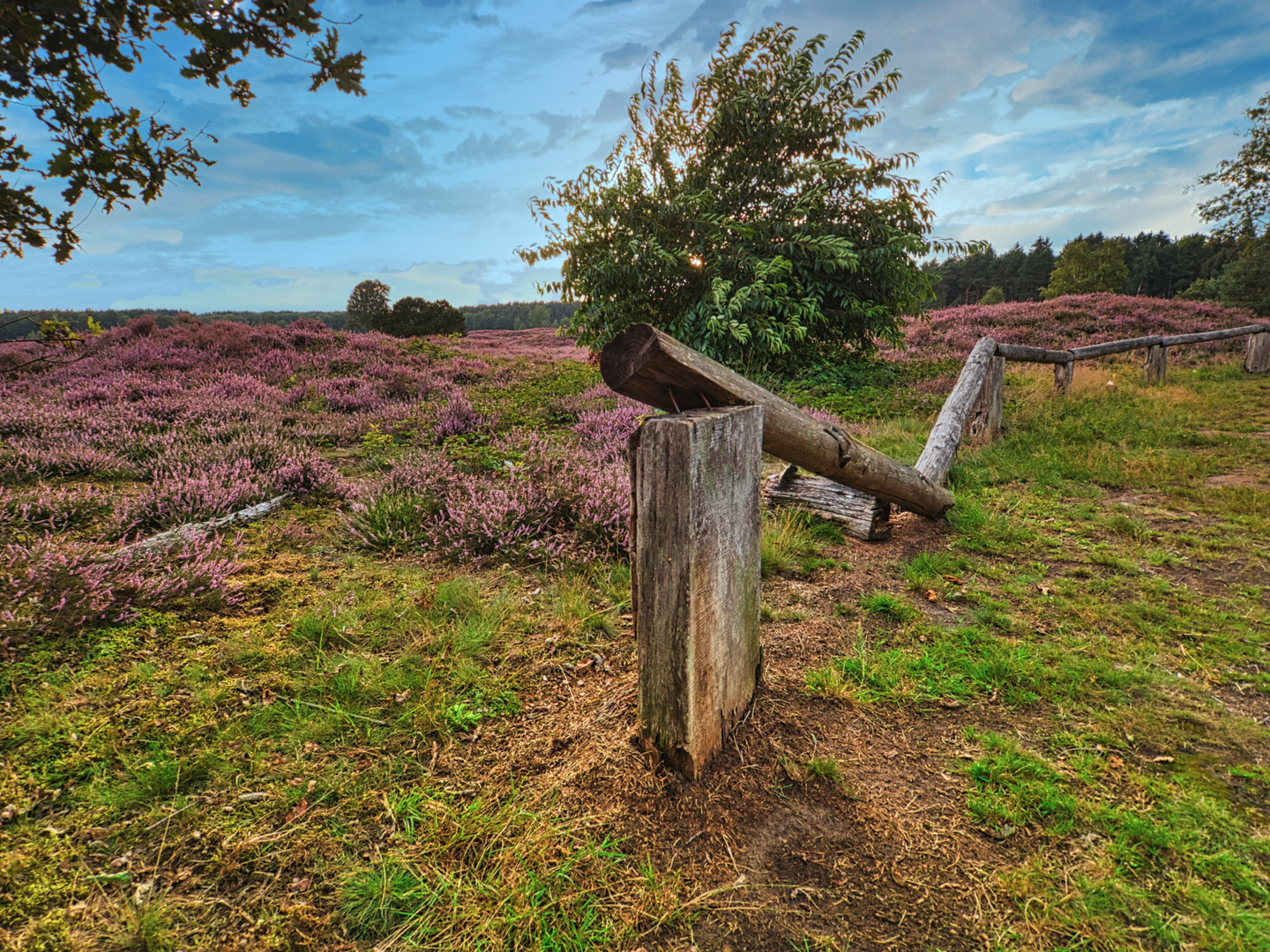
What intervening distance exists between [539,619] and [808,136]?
1122cm

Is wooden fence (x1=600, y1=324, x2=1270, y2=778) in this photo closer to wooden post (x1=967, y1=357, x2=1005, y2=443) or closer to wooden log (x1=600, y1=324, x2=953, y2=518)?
wooden log (x1=600, y1=324, x2=953, y2=518)

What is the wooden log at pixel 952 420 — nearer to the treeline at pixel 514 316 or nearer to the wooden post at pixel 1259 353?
the wooden post at pixel 1259 353

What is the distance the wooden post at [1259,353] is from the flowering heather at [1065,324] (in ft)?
12.0

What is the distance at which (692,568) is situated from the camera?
1601mm

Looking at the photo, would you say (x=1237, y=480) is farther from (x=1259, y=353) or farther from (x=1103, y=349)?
(x=1259, y=353)

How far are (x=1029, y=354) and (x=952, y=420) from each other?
3.12 m

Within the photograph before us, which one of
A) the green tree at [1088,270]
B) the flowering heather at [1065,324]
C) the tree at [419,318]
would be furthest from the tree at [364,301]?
the green tree at [1088,270]

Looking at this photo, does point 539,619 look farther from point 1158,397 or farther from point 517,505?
point 1158,397

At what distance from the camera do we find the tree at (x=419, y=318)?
28469mm

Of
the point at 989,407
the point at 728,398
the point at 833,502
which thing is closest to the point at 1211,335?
the point at 989,407

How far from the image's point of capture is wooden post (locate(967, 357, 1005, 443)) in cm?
638

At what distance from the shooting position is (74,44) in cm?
236

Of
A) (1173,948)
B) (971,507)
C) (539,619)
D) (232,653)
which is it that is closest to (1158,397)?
(971,507)

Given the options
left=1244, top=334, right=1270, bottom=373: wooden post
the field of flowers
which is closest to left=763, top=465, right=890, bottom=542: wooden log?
the field of flowers
